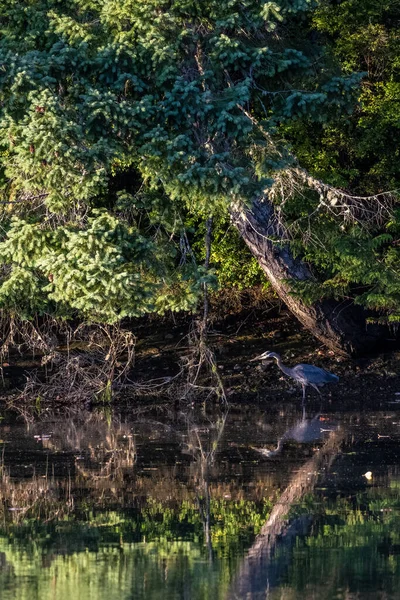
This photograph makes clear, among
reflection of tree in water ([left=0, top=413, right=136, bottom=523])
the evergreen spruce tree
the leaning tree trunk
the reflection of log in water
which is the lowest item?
the reflection of log in water

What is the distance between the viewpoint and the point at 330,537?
891cm

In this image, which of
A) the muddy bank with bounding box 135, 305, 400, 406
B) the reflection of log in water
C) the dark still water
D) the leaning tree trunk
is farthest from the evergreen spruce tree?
the reflection of log in water

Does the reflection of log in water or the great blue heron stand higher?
the great blue heron

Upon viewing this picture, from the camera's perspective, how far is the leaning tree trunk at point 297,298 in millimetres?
17516

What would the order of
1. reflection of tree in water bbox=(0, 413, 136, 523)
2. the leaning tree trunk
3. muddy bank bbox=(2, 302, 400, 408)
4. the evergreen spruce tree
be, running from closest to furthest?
1. reflection of tree in water bbox=(0, 413, 136, 523)
2. the evergreen spruce tree
3. muddy bank bbox=(2, 302, 400, 408)
4. the leaning tree trunk

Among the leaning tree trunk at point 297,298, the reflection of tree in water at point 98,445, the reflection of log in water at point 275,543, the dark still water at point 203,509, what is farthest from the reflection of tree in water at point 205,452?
the leaning tree trunk at point 297,298

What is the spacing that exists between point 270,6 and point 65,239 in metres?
3.89

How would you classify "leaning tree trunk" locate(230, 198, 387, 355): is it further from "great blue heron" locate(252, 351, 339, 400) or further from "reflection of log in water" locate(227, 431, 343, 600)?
"reflection of log in water" locate(227, 431, 343, 600)

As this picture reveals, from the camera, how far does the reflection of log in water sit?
765cm

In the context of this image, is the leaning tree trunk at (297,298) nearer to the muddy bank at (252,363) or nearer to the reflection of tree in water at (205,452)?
the muddy bank at (252,363)

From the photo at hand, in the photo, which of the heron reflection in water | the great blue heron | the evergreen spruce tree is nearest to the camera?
the heron reflection in water

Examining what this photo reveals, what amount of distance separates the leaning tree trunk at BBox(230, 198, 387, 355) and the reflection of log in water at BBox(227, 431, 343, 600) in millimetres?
6266

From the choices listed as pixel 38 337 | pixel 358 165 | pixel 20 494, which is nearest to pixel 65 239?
pixel 38 337

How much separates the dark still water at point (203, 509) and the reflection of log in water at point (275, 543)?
0.02 meters
